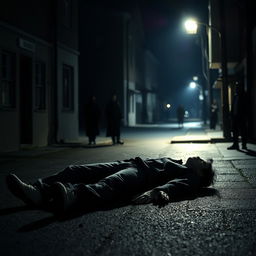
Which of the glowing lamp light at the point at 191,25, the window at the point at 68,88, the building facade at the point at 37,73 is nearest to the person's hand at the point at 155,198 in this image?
the building facade at the point at 37,73

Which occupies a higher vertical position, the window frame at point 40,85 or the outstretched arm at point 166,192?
the window frame at point 40,85

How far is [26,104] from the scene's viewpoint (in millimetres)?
17344

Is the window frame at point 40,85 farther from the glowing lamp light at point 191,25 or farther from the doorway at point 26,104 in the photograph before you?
the glowing lamp light at point 191,25

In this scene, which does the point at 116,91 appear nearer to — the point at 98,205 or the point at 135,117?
the point at 135,117

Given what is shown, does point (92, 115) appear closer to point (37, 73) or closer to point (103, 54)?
point (37, 73)

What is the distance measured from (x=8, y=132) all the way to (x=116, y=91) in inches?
1133

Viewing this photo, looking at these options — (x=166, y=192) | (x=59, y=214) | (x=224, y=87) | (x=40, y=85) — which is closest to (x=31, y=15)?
(x=40, y=85)

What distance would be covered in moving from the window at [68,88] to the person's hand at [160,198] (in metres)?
15.9

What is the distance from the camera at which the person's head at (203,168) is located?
5.94 meters

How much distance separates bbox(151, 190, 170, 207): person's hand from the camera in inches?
221

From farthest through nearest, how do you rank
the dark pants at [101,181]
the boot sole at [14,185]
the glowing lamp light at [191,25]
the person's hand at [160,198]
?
the glowing lamp light at [191,25] < the person's hand at [160,198] < the dark pants at [101,181] < the boot sole at [14,185]

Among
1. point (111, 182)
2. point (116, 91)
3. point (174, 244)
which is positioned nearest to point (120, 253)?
point (174, 244)

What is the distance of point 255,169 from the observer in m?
9.23

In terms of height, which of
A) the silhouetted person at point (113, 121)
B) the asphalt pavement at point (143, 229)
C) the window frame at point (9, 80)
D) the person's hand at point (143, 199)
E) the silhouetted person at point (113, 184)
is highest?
the window frame at point (9, 80)
